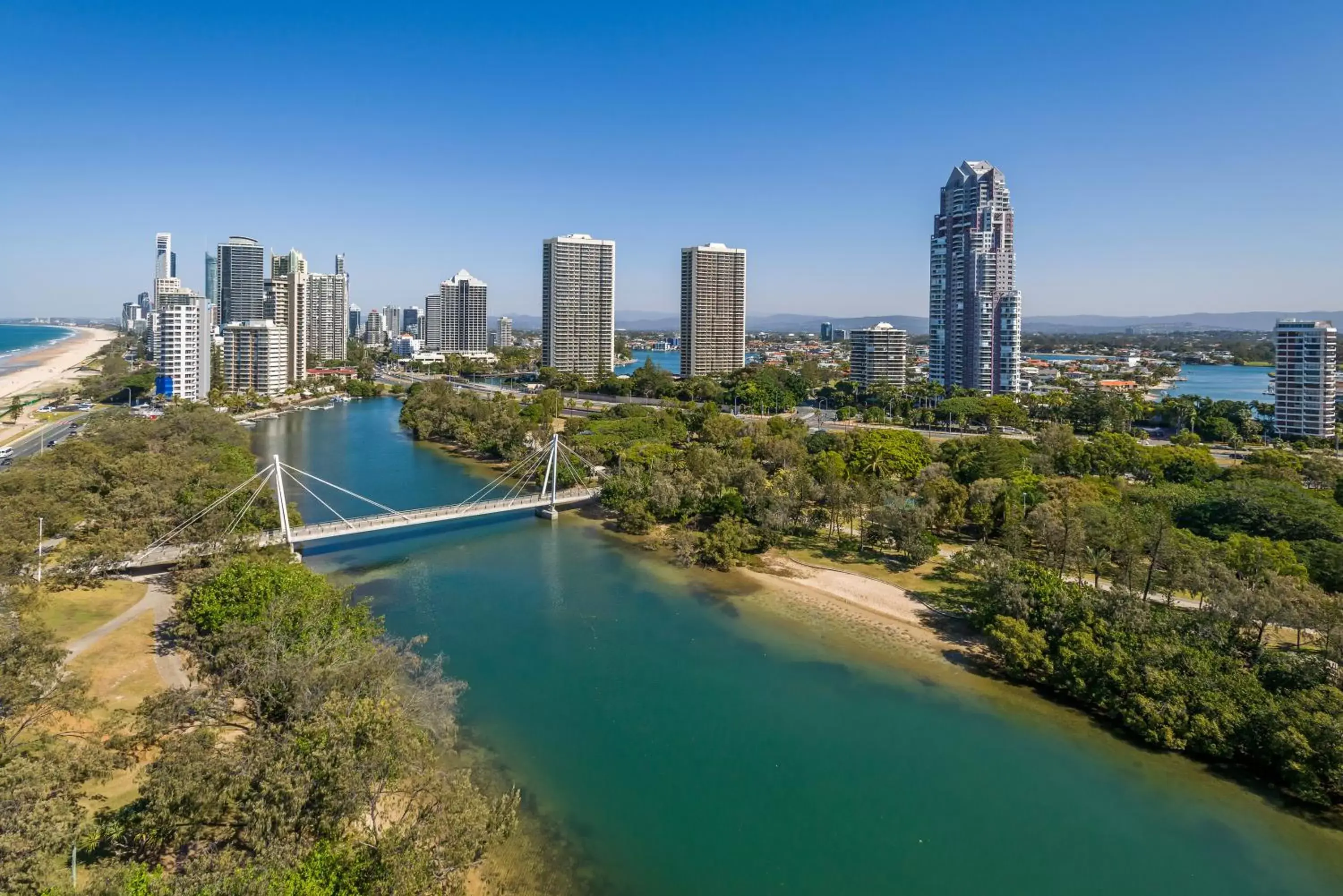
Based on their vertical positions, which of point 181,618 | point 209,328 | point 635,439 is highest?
point 209,328

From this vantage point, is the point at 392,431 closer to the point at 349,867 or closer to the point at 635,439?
the point at 635,439

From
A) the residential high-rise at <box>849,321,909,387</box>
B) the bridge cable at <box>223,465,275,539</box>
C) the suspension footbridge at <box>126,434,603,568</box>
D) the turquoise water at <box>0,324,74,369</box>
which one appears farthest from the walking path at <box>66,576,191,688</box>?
the turquoise water at <box>0,324,74,369</box>

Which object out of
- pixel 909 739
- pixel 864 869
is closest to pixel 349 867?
pixel 864 869

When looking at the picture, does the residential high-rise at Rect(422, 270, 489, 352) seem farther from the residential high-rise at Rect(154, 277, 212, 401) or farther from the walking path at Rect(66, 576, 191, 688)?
the walking path at Rect(66, 576, 191, 688)

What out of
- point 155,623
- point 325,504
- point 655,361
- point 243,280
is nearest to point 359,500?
point 325,504

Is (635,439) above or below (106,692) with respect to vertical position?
above

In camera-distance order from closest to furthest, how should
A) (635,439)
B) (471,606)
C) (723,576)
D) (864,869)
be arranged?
(864,869), (471,606), (723,576), (635,439)

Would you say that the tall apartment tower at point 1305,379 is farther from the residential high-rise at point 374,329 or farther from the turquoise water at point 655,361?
the residential high-rise at point 374,329
